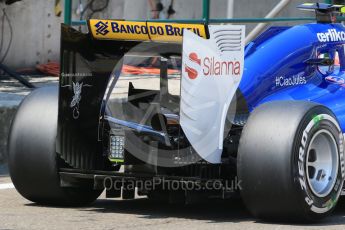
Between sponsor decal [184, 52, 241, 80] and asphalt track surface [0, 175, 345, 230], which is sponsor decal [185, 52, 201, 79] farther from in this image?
asphalt track surface [0, 175, 345, 230]

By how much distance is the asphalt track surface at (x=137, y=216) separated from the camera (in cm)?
706

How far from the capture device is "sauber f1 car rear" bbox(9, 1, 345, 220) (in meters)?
6.97

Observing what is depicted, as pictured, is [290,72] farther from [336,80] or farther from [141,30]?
[141,30]

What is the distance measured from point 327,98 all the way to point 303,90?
0.19m

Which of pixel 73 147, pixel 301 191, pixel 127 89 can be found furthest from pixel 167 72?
pixel 301 191

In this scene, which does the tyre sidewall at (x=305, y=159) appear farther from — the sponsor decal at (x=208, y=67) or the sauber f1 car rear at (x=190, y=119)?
the sponsor decal at (x=208, y=67)

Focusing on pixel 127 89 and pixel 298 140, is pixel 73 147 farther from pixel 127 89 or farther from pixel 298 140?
pixel 298 140

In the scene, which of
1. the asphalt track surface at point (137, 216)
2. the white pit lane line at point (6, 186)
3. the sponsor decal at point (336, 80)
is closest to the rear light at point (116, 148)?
the asphalt track surface at point (137, 216)

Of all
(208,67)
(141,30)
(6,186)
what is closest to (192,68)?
(208,67)

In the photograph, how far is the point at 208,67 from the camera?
23.1 ft

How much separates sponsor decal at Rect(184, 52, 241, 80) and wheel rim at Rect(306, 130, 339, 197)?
2.54 feet

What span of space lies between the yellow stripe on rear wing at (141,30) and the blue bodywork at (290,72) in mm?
746

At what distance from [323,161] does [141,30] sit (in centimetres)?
161

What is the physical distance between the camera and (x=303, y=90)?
7.84 m
